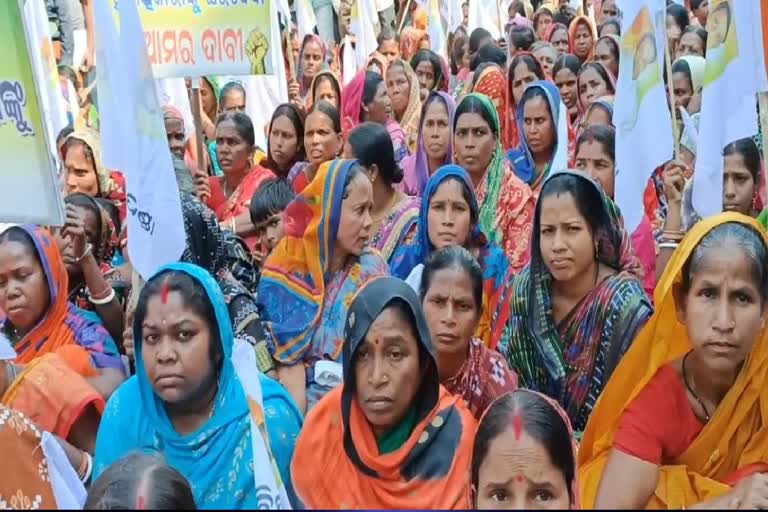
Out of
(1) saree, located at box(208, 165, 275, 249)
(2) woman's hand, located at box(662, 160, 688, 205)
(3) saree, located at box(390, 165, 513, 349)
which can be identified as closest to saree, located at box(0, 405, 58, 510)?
(3) saree, located at box(390, 165, 513, 349)

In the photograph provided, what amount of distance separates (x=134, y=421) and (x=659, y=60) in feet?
10.6

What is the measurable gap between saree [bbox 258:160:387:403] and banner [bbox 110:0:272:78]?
1722 millimetres

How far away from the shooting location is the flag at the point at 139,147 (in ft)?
14.8

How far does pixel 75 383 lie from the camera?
13.3ft

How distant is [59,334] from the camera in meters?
4.59

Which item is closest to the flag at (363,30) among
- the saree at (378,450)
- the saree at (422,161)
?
the saree at (422,161)

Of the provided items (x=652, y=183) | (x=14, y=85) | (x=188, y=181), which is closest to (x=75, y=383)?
(x=14, y=85)

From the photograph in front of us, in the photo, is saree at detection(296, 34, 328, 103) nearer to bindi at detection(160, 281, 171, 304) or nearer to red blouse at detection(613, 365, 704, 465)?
bindi at detection(160, 281, 171, 304)

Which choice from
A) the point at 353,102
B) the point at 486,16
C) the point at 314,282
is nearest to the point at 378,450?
the point at 314,282

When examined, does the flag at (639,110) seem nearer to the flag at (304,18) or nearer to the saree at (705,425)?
the saree at (705,425)

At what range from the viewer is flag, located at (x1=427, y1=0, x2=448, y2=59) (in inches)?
544

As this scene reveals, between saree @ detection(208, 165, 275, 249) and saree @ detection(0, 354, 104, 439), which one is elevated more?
saree @ detection(208, 165, 275, 249)

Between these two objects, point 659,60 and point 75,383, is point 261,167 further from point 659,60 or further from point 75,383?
point 75,383

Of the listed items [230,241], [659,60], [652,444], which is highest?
[659,60]
